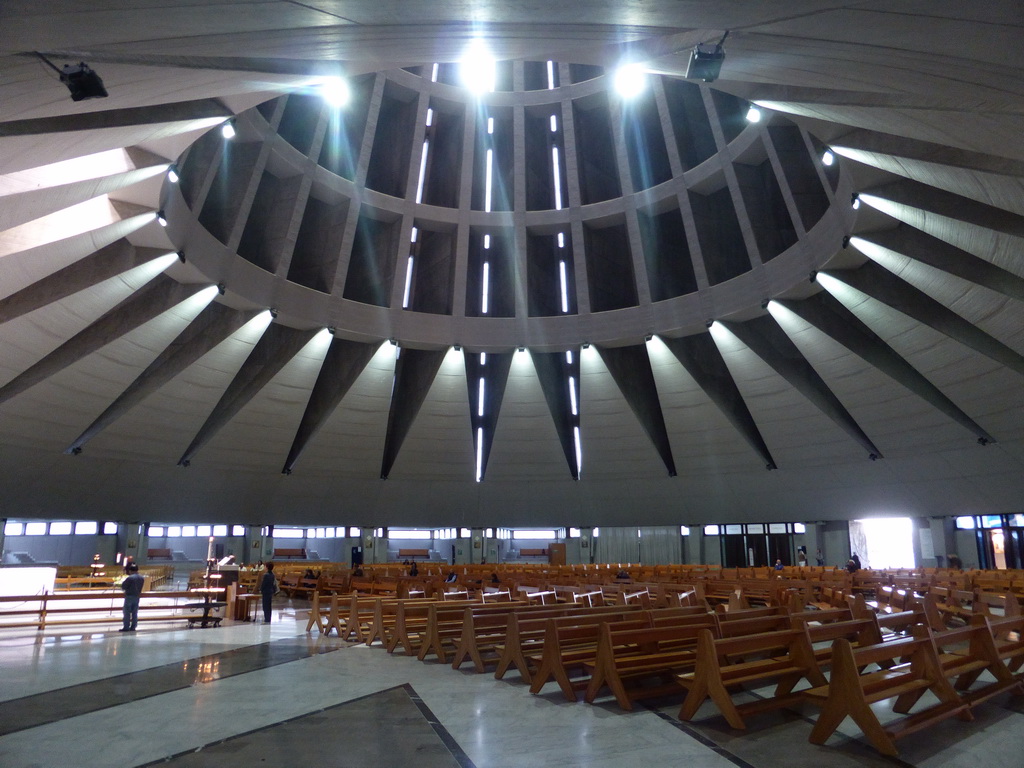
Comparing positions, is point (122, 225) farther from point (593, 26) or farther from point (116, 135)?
point (593, 26)

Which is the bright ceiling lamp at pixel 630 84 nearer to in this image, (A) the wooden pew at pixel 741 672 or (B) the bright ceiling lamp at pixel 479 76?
(B) the bright ceiling lamp at pixel 479 76

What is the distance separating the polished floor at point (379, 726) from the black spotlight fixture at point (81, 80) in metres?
5.01

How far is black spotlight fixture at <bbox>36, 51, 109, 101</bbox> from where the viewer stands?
5.21 meters

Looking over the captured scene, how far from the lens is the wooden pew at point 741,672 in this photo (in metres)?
4.86

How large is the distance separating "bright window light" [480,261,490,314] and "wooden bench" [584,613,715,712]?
18670 millimetres

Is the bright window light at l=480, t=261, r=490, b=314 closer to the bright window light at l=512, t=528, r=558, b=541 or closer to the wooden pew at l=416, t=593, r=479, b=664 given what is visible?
the bright window light at l=512, t=528, r=558, b=541

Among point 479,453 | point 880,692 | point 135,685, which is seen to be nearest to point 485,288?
point 479,453

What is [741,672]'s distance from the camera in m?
5.13

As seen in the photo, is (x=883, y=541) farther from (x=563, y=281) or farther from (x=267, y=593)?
(x=267, y=593)

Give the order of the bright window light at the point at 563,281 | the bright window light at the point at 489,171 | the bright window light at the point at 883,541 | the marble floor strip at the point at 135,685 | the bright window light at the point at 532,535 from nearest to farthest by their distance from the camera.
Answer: the marble floor strip at the point at 135,685, the bright window light at the point at 489,171, the bright window light at the point at 883,541, the bright window light at the point at 563,281, the bright window light at the point at 532,535

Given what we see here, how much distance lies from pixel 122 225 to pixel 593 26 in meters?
12.3

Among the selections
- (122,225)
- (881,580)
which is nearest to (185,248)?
(122,225)

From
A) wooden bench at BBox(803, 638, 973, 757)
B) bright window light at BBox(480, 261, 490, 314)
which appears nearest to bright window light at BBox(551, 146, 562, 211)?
bright window light at BBox(480, 261, 490, 314)

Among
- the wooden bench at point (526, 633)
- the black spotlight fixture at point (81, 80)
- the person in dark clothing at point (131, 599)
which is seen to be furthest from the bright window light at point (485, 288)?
the black spotlight fixture at point (81, 80)
